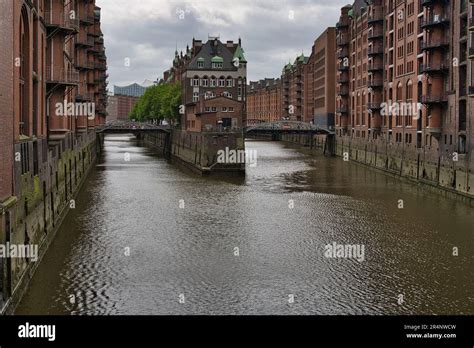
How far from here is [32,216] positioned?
23359mm

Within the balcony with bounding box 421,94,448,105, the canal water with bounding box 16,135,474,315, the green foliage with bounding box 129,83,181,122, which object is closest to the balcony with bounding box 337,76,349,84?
the green foliage with bounding box 129,83,181,122

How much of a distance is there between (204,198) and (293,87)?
11496cm

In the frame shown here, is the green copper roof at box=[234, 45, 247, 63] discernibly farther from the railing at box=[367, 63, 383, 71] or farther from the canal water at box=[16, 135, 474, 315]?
the canal water at box=[16, 135, 474, 315]

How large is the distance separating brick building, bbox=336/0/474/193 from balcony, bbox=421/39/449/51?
79 millimetres

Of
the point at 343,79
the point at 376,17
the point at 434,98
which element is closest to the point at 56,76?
the point at 434,98

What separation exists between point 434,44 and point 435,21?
71.1 inches

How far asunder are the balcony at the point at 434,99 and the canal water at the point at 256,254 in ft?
34.7

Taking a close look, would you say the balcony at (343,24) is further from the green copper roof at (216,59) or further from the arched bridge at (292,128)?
the green copper roof at (216,59)

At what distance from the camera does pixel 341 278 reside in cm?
2183

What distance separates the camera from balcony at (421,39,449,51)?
53.1 metres

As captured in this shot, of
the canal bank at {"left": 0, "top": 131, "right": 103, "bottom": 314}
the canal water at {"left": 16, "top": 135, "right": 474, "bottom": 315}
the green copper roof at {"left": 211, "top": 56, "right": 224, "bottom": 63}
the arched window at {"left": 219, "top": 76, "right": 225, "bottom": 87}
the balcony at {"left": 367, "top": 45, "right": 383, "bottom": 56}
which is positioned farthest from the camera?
the arched window at {"left": 219, "top": 76, "right": 225, "bottom": 87}

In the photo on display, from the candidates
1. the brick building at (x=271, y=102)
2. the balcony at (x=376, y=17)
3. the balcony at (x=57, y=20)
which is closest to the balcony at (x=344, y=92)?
the balcony at (x=376, y=17)

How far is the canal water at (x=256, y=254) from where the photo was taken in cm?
1923

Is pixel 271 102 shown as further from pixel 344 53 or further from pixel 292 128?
pixel 344 53
